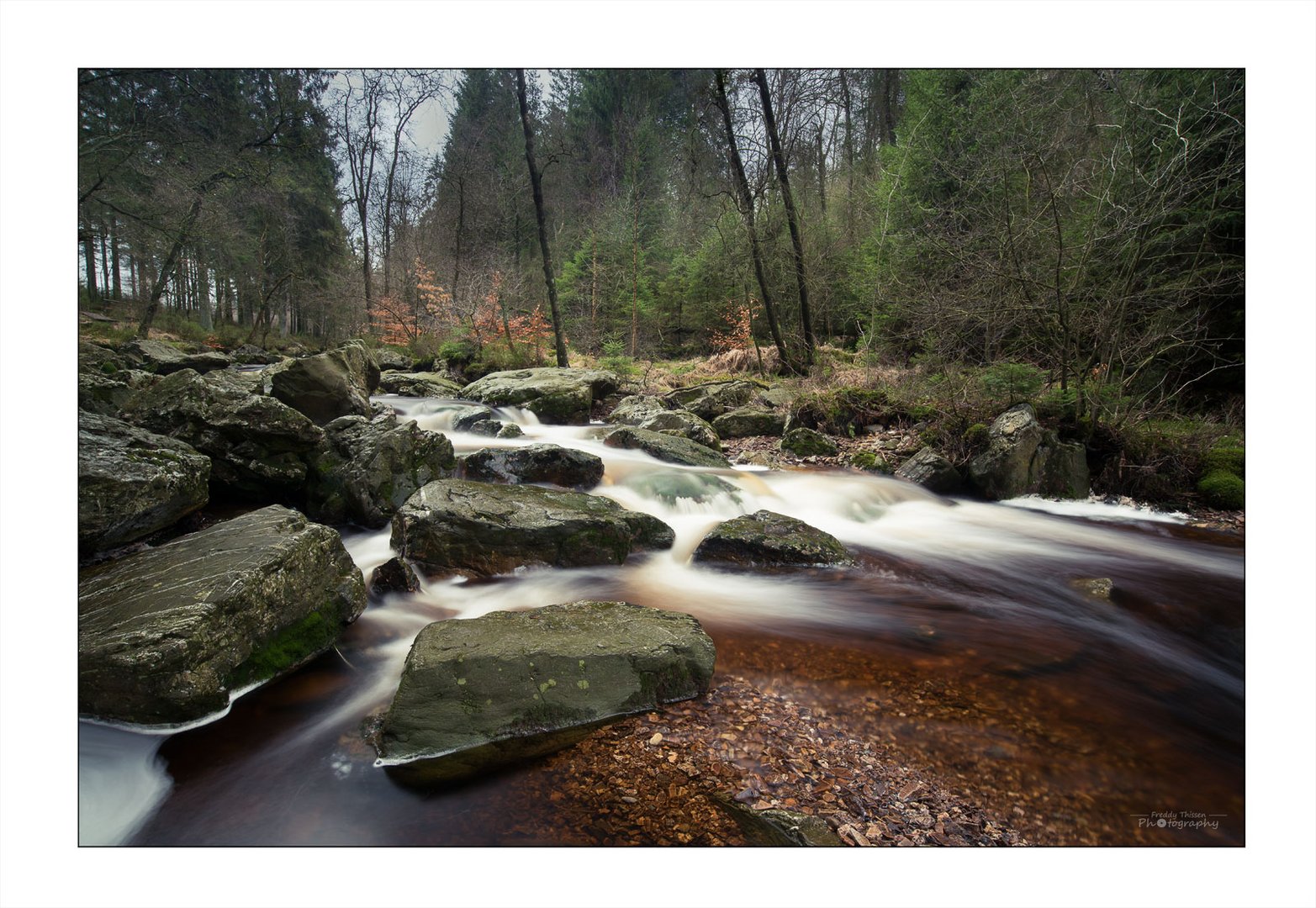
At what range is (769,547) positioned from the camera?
4379mm

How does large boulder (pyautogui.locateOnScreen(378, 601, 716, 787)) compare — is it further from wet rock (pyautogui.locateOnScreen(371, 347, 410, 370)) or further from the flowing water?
wet rock (pyautogui.locateOnScreen(371, 347, 410, 370))

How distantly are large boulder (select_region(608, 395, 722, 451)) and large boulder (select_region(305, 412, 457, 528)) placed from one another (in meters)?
3.71

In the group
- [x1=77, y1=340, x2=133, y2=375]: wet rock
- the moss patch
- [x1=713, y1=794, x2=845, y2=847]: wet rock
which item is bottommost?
[x1=713, y1=794, x2=845, y2=847]: wet rock

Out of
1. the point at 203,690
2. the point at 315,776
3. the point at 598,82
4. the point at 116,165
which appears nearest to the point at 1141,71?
the point at 598,82

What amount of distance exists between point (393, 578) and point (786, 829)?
3.01m

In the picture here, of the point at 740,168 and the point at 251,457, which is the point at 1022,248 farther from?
the point at 251,457

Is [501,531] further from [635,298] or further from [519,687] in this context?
[635,298]

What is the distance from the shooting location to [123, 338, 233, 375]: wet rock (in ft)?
22.8

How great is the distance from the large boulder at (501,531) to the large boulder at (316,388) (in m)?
3.45

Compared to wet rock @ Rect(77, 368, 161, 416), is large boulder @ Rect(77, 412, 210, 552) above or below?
below

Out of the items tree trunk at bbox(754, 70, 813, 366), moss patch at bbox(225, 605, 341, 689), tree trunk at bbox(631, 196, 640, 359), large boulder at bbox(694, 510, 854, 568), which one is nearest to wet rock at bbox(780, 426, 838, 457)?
large boulder at bbox(694, 510, 854, 568)

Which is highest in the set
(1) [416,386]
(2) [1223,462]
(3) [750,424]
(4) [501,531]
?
(1) [416,386]

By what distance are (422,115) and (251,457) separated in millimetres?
3240

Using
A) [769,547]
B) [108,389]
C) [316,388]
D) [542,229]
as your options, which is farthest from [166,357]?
[769,547]
